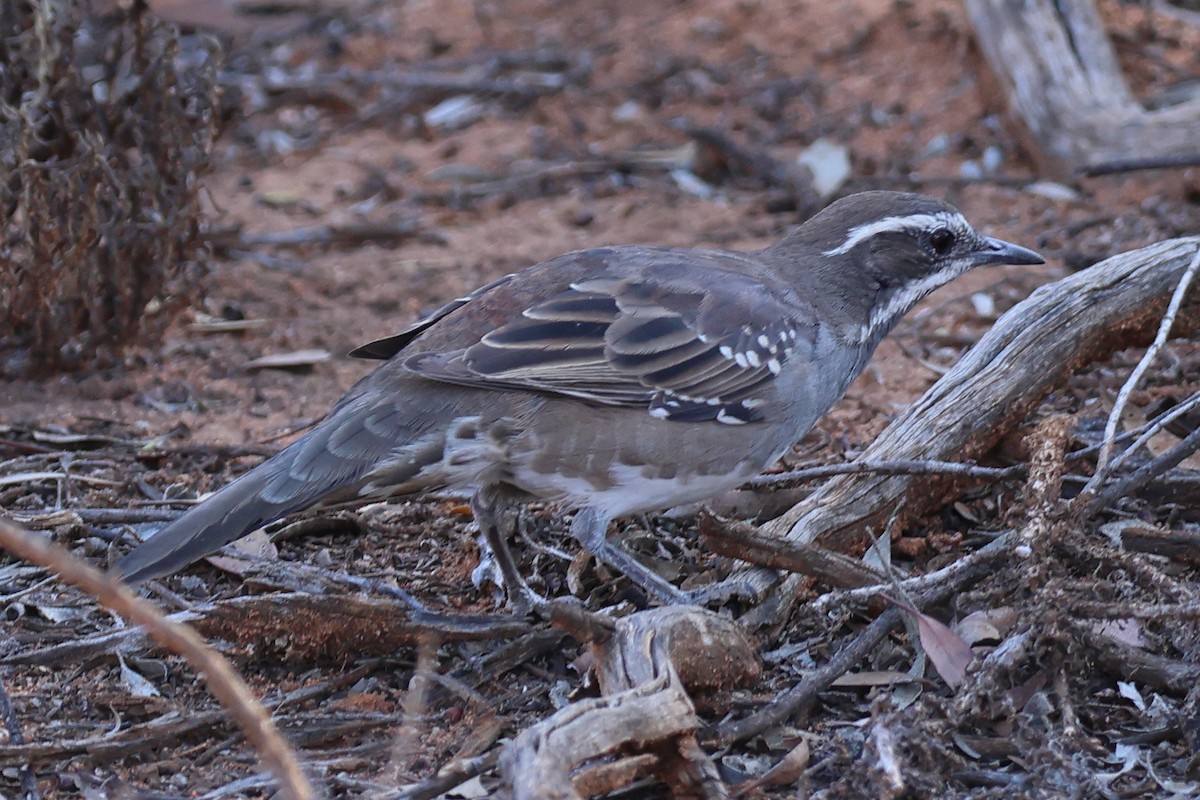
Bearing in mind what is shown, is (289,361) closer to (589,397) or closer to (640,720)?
(589,397)

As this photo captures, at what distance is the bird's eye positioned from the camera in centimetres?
562

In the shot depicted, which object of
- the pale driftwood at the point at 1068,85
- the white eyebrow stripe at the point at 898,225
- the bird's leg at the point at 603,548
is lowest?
the pale driftwood at the point at 1068,85

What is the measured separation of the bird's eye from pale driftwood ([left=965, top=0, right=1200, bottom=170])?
3.20 meters

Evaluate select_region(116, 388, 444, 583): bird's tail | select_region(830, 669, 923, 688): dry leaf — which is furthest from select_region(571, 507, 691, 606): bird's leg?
select_region(830, 669, 923, 688): dry leaf

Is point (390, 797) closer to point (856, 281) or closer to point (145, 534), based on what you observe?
point (145, 534)

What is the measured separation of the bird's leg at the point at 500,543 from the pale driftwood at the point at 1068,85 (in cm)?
Result: 498

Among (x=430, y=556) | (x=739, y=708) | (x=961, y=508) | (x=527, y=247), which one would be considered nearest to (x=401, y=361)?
(x=430, y=556)

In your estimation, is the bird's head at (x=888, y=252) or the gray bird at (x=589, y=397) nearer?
the gray bird at (x=589, y=397)

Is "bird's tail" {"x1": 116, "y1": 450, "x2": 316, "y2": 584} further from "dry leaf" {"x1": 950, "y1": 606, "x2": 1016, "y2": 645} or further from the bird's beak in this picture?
the bird's beak

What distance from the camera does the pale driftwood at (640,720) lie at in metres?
3.55

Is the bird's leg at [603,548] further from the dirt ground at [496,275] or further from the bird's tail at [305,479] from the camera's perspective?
the bird's tail at [305,479]

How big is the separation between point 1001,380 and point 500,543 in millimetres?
2007

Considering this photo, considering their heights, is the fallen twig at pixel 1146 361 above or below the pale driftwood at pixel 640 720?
below

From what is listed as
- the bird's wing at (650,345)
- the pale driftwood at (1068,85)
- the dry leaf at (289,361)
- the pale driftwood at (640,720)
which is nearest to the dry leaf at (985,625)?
the pale driftwood at (640,720)
